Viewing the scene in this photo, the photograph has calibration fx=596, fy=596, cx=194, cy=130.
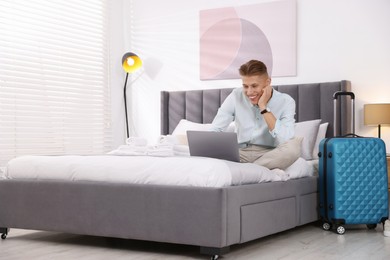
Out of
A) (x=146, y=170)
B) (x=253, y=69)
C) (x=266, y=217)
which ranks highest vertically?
(x=253, y=69)

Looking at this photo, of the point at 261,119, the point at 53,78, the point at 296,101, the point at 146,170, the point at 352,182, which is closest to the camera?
the point at 146,170

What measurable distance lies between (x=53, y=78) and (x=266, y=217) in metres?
2.97

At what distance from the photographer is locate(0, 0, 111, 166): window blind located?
517 centimetres

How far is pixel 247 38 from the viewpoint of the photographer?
5.64m

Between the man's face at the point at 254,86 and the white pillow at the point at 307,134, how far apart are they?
1166mm

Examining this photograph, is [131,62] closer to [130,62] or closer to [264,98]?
[130,62]

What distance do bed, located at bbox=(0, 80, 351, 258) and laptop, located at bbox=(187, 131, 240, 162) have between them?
0.26 meters

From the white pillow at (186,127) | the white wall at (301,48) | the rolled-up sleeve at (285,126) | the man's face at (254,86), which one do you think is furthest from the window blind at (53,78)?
the rolled-up sleeve at (285,126)

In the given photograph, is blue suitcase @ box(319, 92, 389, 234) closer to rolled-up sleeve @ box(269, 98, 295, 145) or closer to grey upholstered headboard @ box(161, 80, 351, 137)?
rolled-up sleeve @ box(269, 98, 295, 145)

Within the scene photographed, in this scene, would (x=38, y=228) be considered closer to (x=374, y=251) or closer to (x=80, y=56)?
(x=374, y=251)

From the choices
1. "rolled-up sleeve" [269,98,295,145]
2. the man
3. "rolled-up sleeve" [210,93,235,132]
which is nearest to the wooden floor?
the man

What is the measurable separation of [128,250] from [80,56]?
3058 mm

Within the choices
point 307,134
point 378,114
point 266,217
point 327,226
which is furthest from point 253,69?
point 378,114

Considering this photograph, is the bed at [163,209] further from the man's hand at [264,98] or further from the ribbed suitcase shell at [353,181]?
the man's hand at [264,98]
